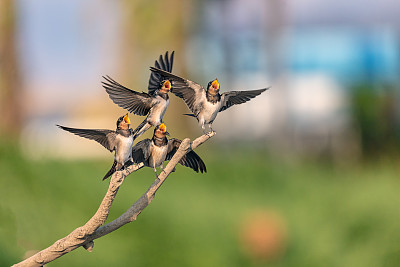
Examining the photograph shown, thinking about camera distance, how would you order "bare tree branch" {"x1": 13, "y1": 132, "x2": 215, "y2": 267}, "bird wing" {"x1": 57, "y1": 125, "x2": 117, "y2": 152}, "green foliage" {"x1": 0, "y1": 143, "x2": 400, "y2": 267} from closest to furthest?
1. "bird wing" {"x1": 57, "y1": 125, "x2": 117, "y2": 152}
2. "bare tree branch" {"x1": 13, "y1": 132, "x2": 215, "y2": 267}
3. "green foliage" {"x1": 0, "y1": 143, "x2": 400, "y2": 267}

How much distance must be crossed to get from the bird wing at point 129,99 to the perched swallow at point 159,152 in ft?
0.23

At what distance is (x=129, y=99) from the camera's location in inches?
84.8

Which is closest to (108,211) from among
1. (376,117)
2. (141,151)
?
(141,151)

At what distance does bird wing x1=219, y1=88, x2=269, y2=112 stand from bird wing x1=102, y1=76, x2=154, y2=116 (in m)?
0.24

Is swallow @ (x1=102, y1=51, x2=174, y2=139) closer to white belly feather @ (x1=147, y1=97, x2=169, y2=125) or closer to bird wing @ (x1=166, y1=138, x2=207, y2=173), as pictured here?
white belly feather @ (x1=147, y1=97, x2=169, y2=125)

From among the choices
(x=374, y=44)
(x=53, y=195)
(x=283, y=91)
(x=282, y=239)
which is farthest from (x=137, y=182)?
(x=374, y=44)

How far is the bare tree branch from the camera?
2.20 meters

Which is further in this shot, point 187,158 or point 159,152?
point 187,158

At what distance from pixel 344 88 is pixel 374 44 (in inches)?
327

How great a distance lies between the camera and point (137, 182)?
13.0 metres

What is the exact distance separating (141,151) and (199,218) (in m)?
9.23

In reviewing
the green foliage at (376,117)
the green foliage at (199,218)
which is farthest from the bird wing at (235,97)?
the green foliage at (376,117)

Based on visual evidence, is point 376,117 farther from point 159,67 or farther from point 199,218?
point 159,67

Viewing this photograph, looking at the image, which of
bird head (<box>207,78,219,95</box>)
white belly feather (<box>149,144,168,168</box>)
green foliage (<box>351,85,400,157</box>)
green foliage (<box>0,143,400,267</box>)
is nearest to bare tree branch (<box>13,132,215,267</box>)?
white belly feather (<box>149,144,168,168</box>)
